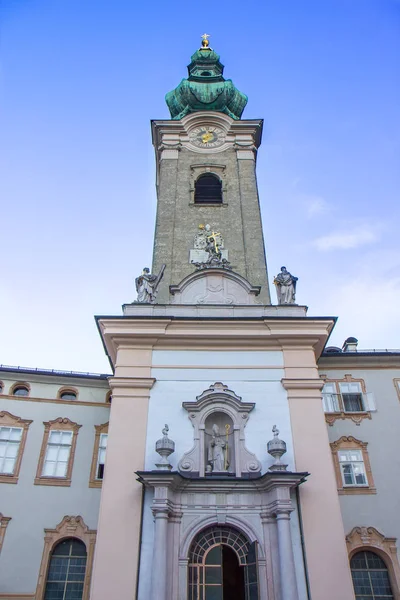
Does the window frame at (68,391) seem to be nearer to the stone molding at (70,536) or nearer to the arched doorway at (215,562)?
the stone molding at (70,536)

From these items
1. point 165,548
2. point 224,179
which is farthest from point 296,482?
point 224,179

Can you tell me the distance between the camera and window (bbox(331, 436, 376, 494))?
1644cm

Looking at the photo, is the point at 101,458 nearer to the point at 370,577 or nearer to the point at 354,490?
the point at 354,490

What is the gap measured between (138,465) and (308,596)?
4.98m

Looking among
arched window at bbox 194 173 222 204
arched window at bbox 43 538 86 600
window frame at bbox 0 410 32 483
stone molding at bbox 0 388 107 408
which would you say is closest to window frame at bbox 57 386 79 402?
stone molding at bbox 0 388 107 408

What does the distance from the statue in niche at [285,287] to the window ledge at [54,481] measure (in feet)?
30.9

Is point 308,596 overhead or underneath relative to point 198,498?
underneath

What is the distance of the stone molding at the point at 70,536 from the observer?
16.2m

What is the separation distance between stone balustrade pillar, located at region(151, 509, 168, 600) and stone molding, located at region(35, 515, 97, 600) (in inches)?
233

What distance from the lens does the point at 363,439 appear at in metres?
17.4

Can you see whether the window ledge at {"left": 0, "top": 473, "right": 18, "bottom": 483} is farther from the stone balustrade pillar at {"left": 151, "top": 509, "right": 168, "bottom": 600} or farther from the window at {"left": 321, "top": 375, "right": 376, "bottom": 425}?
the window at {"left": 321, "top": 375, "right": 376, "bottom": 425}

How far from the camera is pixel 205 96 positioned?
Answer: 25.4 metres

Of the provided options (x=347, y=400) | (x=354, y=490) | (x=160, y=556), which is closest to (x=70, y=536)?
(x=160, y=556)

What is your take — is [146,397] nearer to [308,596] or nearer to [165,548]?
[165,548]
